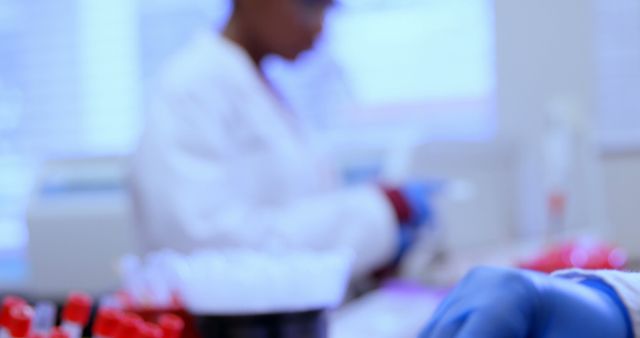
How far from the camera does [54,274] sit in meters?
2.19

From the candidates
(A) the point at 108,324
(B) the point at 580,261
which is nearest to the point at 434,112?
(B) the point at 580,261

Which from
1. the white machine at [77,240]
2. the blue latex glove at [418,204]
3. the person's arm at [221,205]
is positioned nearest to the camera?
the person's arm at [221,205]

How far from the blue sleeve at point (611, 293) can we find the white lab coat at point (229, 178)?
921 mm

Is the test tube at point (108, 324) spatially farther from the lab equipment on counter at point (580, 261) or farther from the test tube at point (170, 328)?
the lab equipment on counter at point (580, 261)

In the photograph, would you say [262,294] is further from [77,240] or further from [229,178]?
[77,240]

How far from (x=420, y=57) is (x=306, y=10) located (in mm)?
1055

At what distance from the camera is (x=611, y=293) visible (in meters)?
0.32

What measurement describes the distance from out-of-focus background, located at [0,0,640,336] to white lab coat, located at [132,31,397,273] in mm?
613

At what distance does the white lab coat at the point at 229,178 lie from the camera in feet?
4.10

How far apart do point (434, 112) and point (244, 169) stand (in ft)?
3.78

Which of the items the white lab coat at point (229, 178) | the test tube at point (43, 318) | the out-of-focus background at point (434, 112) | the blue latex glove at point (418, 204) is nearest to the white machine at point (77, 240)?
the out-of-focus background at point (434, 112)

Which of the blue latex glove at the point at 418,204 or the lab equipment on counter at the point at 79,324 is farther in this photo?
the blue latex glove at the point at 418,204

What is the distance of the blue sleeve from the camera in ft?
1.02

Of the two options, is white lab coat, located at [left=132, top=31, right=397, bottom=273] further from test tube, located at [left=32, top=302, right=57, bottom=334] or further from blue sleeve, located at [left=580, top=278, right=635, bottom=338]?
blue sleeve, located at [left=580, top=278, right=635, bottom=338]
